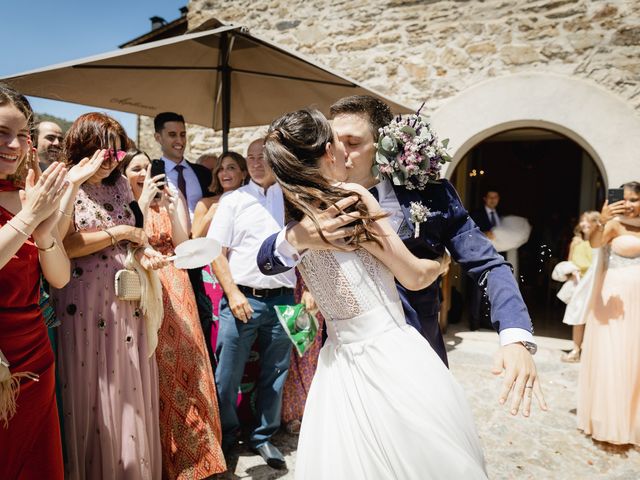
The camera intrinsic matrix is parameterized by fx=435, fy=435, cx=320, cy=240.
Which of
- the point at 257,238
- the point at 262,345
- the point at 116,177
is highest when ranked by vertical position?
the point at 116,177

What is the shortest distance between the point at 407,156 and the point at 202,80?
341 centimetres

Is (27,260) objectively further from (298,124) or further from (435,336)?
(435,336)

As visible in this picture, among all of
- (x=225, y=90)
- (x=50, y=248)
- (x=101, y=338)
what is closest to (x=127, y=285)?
(x=101, y=338)

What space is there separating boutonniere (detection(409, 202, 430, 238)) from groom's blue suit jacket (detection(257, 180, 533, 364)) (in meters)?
0.03

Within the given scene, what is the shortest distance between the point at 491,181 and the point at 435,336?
10911mm

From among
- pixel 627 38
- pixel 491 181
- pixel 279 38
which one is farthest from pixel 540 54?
pixel 491 181

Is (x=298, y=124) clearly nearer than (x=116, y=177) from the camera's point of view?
Yes

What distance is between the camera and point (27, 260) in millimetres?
1812

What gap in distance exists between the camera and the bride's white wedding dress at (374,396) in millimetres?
1345

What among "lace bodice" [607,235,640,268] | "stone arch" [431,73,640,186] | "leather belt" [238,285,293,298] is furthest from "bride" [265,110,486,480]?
"stone arch" [431,73,640,186]

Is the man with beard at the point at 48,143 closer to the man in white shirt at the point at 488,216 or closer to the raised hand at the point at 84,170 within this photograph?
the raised hand at the point at 84,170

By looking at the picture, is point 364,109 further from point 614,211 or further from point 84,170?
point 614,211

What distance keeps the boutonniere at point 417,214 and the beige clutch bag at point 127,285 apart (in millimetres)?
1548

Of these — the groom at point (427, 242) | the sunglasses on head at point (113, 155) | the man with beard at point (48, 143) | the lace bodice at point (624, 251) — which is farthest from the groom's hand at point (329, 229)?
the lace bodice at point (624, 251)
